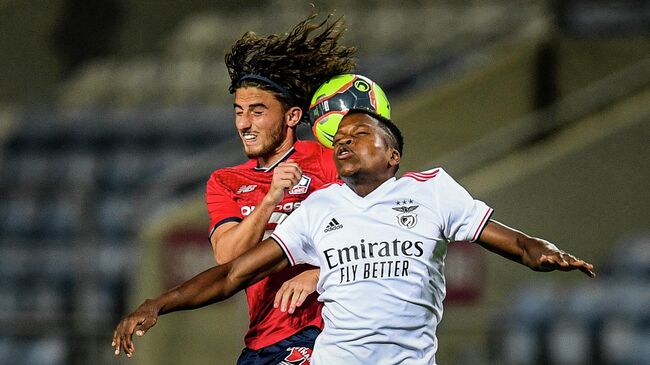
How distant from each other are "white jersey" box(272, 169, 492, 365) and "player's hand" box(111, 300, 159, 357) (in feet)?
1.46

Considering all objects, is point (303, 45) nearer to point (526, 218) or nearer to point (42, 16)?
point (526, 218)

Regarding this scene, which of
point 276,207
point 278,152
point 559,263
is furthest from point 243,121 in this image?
point 559,263

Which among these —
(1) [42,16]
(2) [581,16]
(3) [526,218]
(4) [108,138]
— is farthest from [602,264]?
(1) [42,16]

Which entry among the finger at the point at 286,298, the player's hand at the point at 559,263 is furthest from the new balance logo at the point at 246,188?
the player's hand at the point at 559,263

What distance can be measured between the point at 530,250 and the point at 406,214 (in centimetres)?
38

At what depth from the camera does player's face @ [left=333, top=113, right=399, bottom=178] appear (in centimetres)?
369

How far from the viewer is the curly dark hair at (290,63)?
4.16 m

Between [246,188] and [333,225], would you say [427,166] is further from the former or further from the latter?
[333,225]

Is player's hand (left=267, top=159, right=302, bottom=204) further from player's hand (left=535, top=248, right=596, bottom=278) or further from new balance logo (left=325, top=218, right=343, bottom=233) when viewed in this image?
player's hand (left=535, top=248, right=596, bottom=278)

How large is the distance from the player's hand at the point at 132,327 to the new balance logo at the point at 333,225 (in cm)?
55

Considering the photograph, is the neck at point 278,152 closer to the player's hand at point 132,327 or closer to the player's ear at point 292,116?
the player's ear at point 292,116

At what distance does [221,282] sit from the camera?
3.73 m

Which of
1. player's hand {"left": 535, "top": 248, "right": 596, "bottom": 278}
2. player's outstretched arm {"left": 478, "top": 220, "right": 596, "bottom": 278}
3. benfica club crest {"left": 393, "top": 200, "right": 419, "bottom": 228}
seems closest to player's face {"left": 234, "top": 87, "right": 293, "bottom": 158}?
benfica club crest {"left": 393, "top": 200, "right": 419, "bottom": 228}

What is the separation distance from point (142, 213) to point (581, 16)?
3.80 m
